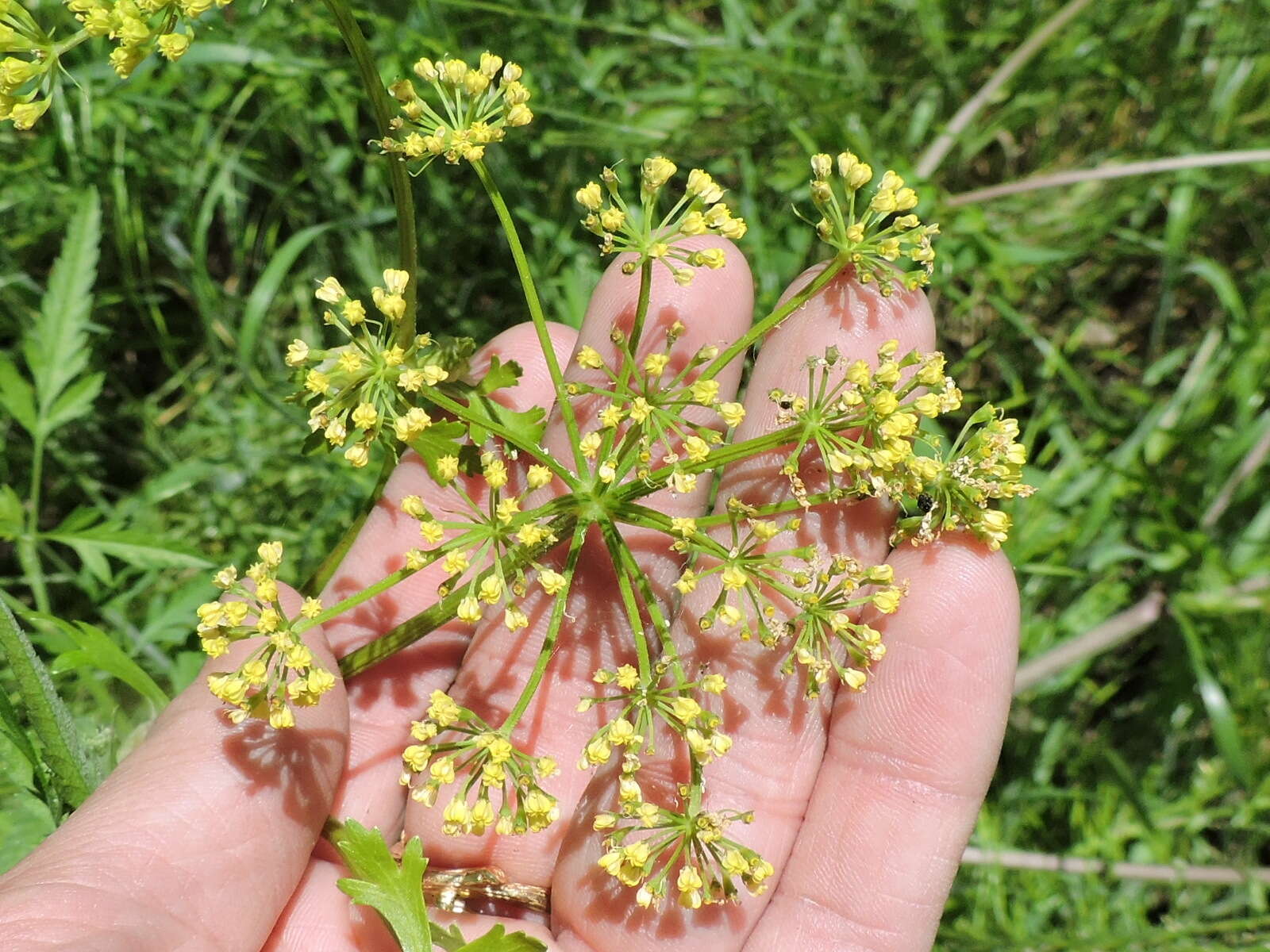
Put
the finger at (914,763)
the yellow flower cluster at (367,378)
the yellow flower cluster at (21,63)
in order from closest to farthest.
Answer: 1. the yellow flower cluster at (21,63)
2. the yellow flower cluster at (367,378)
3. the finger at (914,763)

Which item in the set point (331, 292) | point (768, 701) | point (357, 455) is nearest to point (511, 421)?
point (357, 455)

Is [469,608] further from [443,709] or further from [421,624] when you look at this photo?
[421,624]

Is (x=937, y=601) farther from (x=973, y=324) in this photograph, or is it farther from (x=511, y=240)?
(x=973, y=324)

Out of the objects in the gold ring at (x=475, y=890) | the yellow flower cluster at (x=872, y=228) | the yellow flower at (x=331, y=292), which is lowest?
the gold ring at (x=475, y=890)

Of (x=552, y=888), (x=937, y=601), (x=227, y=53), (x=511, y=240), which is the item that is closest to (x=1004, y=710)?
(x=937, y=601)

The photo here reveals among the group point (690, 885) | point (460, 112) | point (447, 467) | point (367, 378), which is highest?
point (460, 112)

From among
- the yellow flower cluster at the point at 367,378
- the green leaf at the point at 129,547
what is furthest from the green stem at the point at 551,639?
the green leaf at the point at 129,547

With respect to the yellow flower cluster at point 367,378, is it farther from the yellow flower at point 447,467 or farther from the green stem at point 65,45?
the green stem at point 65,45
